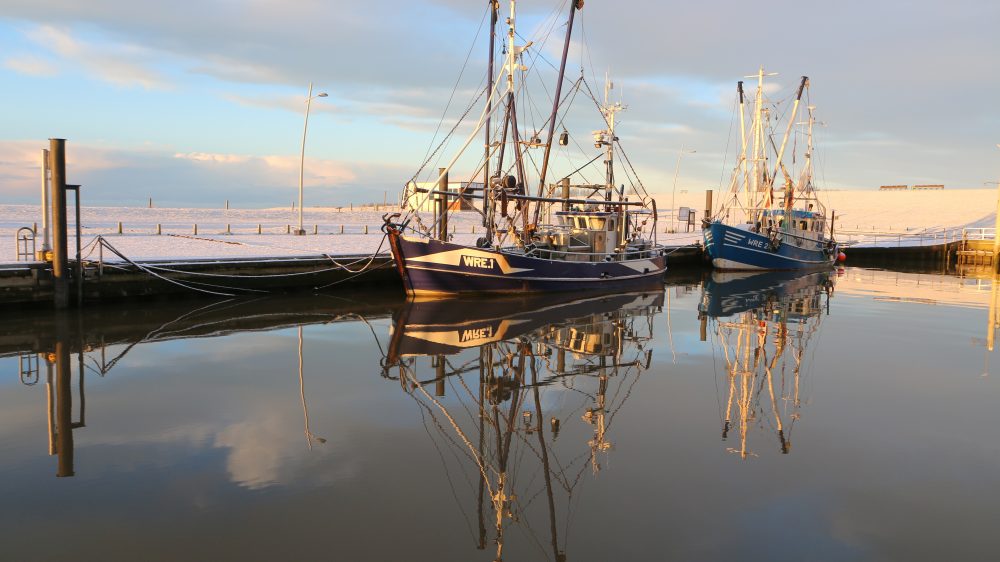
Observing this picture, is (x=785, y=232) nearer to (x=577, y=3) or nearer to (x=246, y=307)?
(x=577, y=3)

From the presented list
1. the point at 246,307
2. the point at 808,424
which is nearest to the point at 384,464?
the point at 808,424

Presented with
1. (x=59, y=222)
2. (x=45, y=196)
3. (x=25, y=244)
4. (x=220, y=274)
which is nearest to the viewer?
(x=59, y=222)

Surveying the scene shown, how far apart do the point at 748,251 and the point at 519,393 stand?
94.1ft

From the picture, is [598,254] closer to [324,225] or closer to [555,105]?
[555,105]

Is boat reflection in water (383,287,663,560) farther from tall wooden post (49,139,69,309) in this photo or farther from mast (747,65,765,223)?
mast (747,65,765,223)

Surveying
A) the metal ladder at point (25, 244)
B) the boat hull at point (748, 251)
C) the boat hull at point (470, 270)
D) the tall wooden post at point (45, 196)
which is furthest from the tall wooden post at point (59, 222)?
the boat hull at point (748, 251)

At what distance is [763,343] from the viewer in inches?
587

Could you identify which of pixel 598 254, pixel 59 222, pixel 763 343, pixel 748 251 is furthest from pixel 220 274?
pixel 748 251

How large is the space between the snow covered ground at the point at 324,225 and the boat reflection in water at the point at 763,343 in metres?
14.1

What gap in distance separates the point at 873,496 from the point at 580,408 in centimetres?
375

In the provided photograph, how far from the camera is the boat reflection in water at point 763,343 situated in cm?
923

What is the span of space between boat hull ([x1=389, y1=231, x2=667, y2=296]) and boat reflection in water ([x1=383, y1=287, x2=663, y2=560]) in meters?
1.67

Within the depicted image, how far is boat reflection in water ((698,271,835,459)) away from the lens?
9.23 m

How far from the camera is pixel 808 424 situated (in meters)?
8.98
